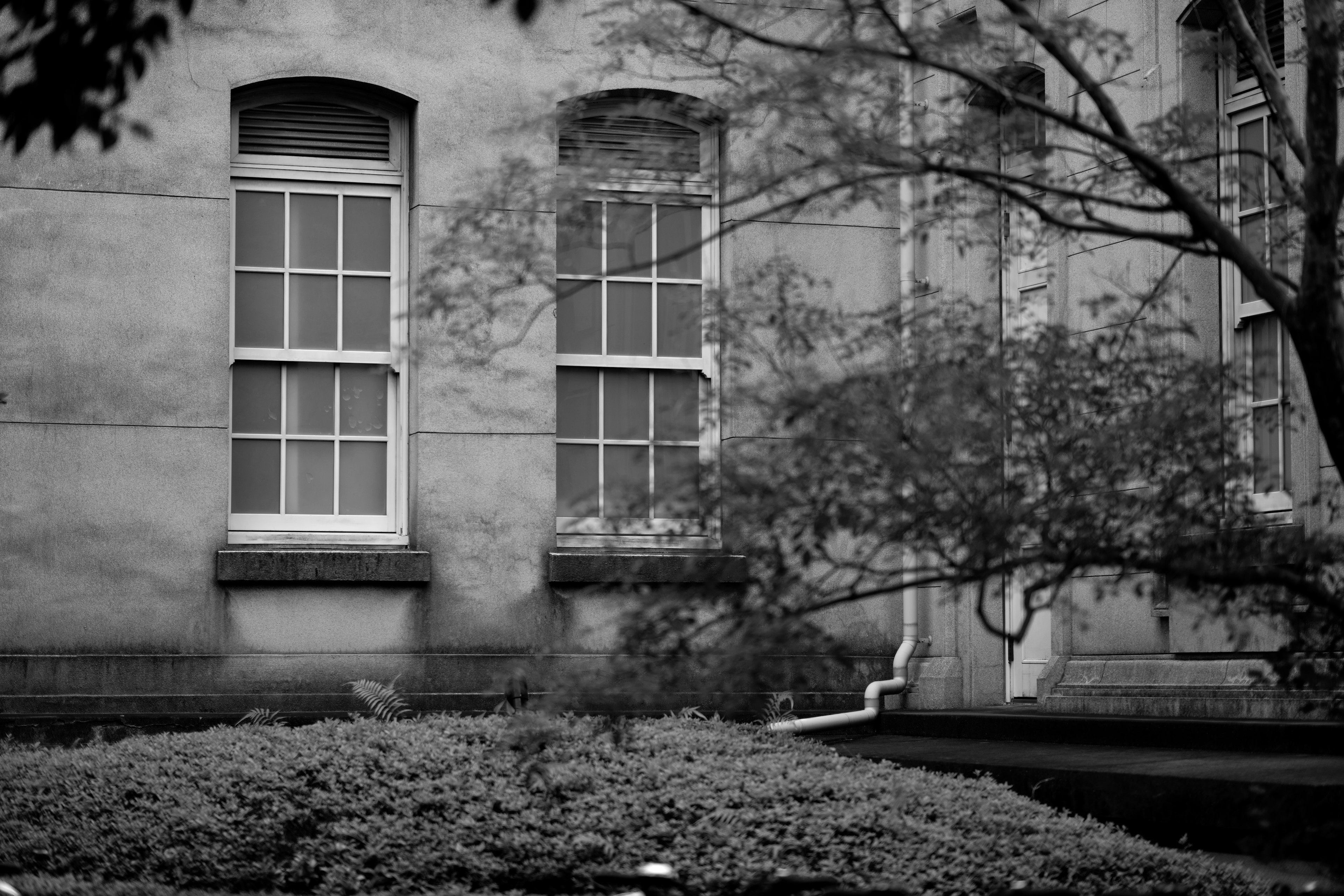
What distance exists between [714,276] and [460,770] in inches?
208

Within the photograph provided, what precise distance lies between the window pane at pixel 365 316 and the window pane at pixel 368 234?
0.12m

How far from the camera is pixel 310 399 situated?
1266cm

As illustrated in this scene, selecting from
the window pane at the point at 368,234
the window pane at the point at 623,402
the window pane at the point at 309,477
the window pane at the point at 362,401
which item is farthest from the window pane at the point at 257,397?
the window pane at the point at 623,402

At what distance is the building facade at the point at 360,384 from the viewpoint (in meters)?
11.7

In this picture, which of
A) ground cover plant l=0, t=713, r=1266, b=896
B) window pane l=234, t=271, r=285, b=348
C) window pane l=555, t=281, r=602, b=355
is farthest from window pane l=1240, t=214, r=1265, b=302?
window pane l=234, t=271, r=285, b=348

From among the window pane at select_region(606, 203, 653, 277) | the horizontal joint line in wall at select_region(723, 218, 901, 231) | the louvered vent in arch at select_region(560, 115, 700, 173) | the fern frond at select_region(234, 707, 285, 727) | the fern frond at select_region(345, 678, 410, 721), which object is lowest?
the fern frond at select_region(234, 707, 285, 727)

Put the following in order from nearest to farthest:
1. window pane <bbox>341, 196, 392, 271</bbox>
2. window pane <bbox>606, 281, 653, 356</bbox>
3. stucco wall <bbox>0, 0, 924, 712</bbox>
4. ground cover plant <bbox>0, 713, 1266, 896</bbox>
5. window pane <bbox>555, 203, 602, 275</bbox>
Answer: window pane <bbox>555, 203, 602, 275</bbox>
ground cover plant <bbox>0, 713, 1266, 896</bbox>
stucco wall <bbox>0, 0, 924, 712</bbox>
window pane <bbox>341, 196, 392, 271</bbox>
window pane <bbox>606, 281, 653, 356</bbox>

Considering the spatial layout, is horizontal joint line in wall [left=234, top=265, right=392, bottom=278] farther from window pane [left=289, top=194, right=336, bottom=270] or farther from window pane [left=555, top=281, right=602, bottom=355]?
window pane [left=555, top=281, right=602, bottom=355]

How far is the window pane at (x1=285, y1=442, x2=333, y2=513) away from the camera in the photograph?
41.3 ft

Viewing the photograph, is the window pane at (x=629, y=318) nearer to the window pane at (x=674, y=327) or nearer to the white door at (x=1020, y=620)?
the window pane at (x=674, y=327)

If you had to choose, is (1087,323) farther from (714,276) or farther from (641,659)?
(641,659)

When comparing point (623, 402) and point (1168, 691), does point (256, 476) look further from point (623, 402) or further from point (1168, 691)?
point (1168, 691)

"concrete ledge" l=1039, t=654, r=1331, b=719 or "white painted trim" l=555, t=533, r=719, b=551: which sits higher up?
"white painted trim" l=555, t=533, r=719, b=551

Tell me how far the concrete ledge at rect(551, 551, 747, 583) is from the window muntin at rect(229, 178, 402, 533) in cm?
138
